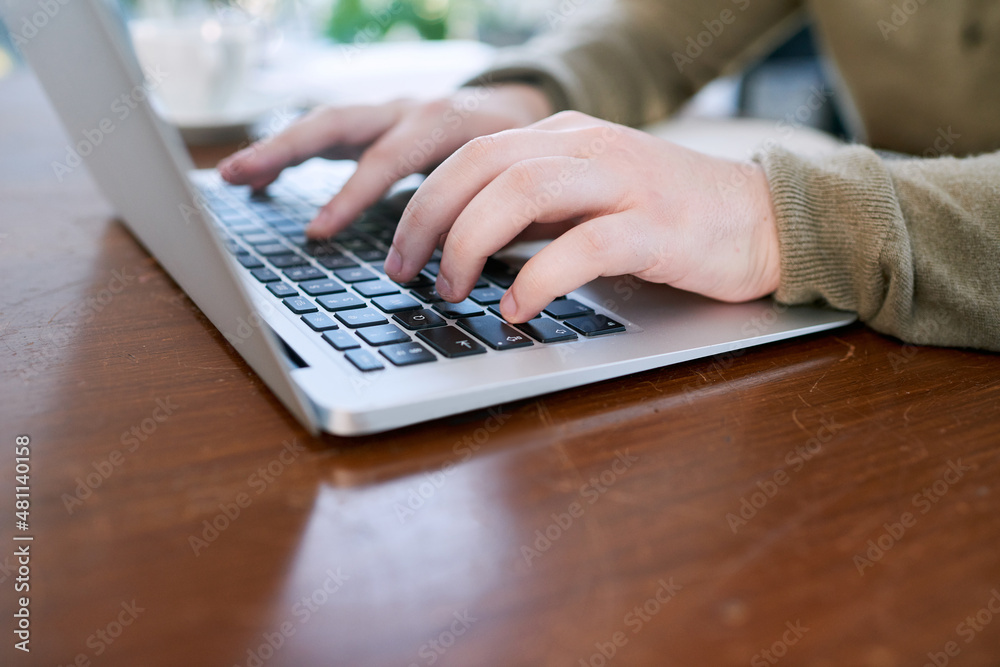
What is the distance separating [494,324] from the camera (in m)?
0.42

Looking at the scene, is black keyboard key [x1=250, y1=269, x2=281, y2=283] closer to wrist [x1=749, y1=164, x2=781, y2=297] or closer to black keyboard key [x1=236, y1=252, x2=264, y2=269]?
black keyboard key [x1=236, y1=252, x2=264, y2=269]

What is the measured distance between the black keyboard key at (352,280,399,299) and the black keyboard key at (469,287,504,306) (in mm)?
51

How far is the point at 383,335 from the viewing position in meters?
0.39

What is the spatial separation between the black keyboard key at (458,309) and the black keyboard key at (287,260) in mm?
134

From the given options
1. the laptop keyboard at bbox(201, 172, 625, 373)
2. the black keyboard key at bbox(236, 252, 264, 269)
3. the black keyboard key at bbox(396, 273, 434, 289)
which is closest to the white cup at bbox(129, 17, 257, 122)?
the laptop keyboard at bbox(201, 172, 625, 373)

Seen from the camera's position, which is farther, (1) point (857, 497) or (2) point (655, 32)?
(2) point (655, 32)

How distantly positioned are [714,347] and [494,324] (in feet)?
0.42

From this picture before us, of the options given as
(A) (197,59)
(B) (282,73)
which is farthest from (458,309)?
(B) (282,73)

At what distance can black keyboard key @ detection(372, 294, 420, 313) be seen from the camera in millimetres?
435

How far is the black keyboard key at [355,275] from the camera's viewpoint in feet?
1.60

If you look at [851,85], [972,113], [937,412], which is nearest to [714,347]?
[937,412]

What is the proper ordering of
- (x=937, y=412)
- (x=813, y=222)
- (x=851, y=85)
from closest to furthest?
1. (x=937, y=412)
2. (x=813, y=222)
3. (x=851, y=85)

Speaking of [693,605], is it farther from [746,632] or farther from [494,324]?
[494,324]

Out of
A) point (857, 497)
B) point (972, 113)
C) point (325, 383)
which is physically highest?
point (325, 383)
